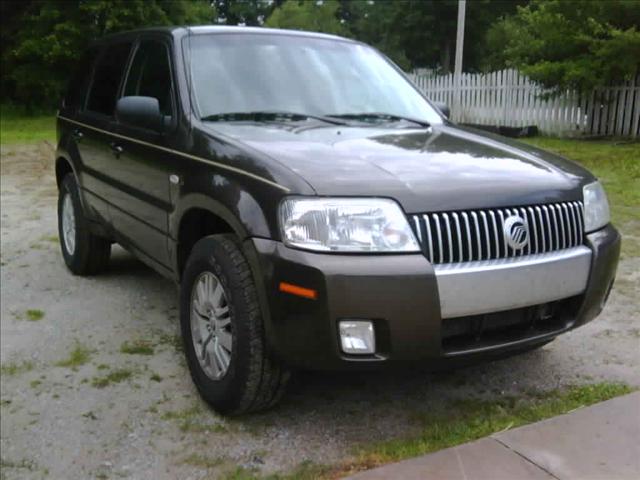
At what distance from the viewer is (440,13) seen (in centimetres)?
4522

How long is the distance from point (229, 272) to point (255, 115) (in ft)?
3.59

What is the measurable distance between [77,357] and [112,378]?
41cm

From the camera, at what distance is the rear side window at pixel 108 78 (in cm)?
484

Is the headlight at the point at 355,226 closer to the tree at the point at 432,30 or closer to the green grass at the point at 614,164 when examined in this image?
the green grass at the point at 614,164

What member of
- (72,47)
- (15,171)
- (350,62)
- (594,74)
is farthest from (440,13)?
(350,62)

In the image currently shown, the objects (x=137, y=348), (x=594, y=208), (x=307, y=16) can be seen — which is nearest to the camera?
(x=594, y=208)

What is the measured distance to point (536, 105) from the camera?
16609 mm

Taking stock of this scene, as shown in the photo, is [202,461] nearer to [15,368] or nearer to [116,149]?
[15,368]

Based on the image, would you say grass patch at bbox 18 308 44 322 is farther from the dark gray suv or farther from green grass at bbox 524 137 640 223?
green grass at bbox 524 137 640 223

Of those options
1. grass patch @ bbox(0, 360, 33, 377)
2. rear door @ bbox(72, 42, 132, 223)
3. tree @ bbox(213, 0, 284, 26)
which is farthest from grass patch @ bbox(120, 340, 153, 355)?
tree @ bbox(213, 0, 284, 26)

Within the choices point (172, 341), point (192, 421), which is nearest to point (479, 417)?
point (192, 421)

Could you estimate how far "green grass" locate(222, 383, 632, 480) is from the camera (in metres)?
2.83

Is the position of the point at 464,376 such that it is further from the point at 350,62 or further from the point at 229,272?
the point at 350,62

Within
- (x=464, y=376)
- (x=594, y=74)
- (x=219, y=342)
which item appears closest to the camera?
(x=219, y=342)
